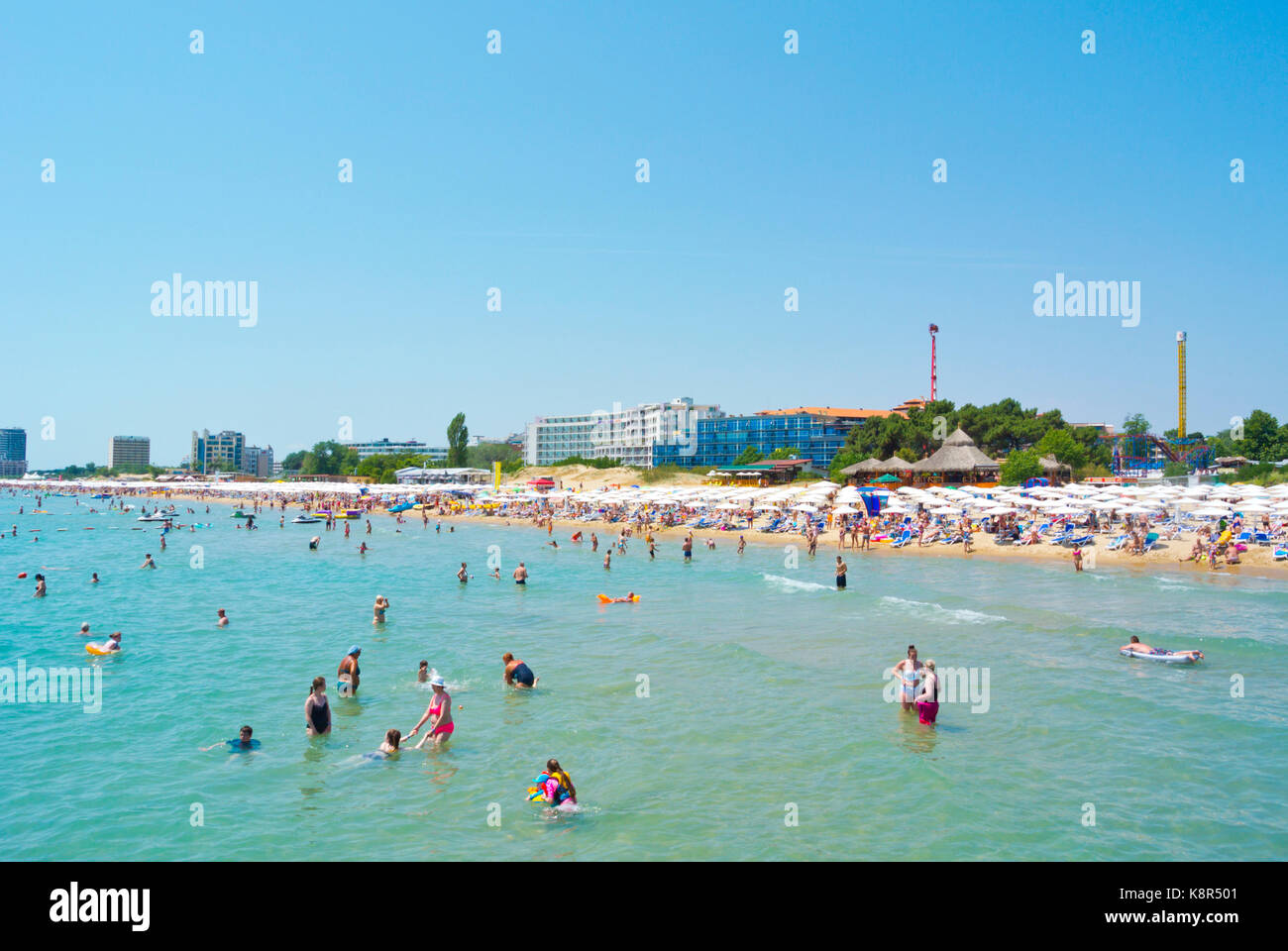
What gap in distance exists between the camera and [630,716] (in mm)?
12328

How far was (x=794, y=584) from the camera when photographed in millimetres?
27219

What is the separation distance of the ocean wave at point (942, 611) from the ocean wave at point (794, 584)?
9.64ft

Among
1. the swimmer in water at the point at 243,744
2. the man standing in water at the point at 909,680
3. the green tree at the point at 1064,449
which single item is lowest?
the swimmer in water at the point at 243,744

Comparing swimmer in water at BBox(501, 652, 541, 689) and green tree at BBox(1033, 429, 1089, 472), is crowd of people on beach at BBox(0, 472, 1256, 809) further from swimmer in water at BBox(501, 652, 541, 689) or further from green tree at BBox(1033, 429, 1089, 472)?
green tree at BBox(1033, 429, 1089, 472)

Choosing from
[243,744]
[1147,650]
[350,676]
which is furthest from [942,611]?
[243,744]

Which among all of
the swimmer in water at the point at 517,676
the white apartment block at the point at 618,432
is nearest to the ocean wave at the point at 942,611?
the swimmer in water at the point at 517,676

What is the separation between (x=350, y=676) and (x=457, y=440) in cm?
10249

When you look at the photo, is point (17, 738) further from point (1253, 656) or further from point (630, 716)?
point (1253, 656)

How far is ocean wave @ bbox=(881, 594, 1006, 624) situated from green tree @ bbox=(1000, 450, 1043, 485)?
122ft

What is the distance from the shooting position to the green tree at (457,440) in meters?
111

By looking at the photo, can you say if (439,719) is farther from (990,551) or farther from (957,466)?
(957,466)

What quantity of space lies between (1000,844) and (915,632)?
10623mm

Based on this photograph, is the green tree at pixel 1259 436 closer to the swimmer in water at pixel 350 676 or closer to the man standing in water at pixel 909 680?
the man standing in water at pixel 909 680
